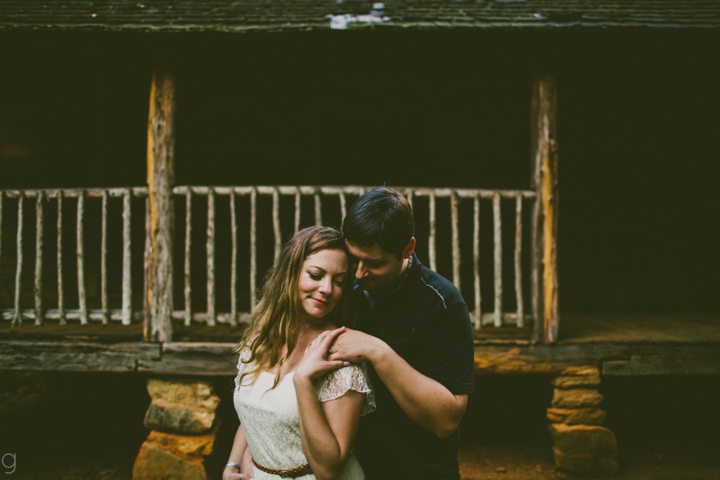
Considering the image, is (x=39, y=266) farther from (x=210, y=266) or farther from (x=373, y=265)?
(x=373, y=265)

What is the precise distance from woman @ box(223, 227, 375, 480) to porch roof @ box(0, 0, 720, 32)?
2546 mm

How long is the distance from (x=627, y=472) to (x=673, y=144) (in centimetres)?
439

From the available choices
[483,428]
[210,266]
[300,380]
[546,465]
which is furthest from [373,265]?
[483,428]

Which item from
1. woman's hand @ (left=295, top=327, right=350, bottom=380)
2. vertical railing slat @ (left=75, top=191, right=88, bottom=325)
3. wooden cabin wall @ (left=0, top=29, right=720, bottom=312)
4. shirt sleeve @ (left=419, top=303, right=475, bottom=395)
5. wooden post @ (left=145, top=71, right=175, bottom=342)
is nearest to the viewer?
woman's hand @ (left=295, top=327, right=350, bottom=380)

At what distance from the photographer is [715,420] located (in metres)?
5.19

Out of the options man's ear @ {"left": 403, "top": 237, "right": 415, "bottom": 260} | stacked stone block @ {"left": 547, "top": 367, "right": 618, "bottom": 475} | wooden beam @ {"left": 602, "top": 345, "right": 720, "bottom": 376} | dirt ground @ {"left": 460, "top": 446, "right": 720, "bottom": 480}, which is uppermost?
man's ear @ {"left": 403, "top": 237, "right": 415, "bottom": 260}

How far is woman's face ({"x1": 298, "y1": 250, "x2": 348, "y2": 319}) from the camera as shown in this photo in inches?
68.6

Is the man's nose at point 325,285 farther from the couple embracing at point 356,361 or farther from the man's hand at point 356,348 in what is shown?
the man's hand at point 356,348

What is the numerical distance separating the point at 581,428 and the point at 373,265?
3401mm

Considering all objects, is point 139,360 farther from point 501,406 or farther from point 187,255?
point 501,406

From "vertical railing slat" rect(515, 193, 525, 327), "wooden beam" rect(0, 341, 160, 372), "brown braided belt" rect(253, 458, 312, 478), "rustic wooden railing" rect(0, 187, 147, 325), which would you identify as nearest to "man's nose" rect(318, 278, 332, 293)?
"brown braided belt" rect(253, 458, 312, 478)

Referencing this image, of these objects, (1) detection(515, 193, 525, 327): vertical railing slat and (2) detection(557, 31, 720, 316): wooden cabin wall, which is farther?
(2) detection(557, 31, 720, 316): wooden cabin wall

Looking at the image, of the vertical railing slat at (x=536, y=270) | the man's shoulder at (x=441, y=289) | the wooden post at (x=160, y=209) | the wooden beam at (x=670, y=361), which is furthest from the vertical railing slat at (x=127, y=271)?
the wooden beam at (x=670, y=361)

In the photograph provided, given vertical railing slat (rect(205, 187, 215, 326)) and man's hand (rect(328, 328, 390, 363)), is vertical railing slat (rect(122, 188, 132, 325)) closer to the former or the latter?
vertical railing slat (rect(205, 187, 215, 326))
